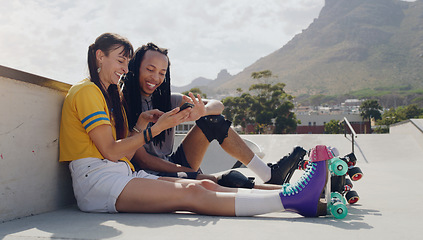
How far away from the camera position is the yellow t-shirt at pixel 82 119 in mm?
1896

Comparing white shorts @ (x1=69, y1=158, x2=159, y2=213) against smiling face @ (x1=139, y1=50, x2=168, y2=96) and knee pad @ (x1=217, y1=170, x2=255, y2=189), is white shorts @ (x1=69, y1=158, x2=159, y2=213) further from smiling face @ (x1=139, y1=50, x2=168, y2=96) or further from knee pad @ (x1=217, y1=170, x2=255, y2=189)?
smiling face @ (x1=139, y1=50, x2=168, y2=96)

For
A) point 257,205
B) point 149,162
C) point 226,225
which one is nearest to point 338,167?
point 257,205

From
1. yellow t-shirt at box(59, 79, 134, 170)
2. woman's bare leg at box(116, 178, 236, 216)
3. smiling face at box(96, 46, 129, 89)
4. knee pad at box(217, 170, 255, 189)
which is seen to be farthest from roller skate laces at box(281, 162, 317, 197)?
smiling face at box(96, 46, 129, 89)

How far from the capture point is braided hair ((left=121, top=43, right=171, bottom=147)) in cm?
263

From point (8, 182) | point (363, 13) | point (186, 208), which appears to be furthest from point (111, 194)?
point (363, 13)

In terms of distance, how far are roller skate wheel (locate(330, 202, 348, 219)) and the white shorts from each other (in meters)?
1.14

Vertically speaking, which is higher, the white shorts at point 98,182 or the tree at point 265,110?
the tree at point 265,110

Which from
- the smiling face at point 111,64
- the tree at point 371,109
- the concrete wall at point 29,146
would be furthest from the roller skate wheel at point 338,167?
the tree at point 371,109

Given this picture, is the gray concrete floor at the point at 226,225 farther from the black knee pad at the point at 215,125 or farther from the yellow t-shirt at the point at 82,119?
the black knee pad at the point at 215,125

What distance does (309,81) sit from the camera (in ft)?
352

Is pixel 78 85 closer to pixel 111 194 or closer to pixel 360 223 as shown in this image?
pixel 111 194

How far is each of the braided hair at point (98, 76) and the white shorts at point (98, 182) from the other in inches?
10.3

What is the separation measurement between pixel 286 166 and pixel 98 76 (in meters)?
1.50

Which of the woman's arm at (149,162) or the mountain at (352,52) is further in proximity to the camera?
the mountain at (352,52)
